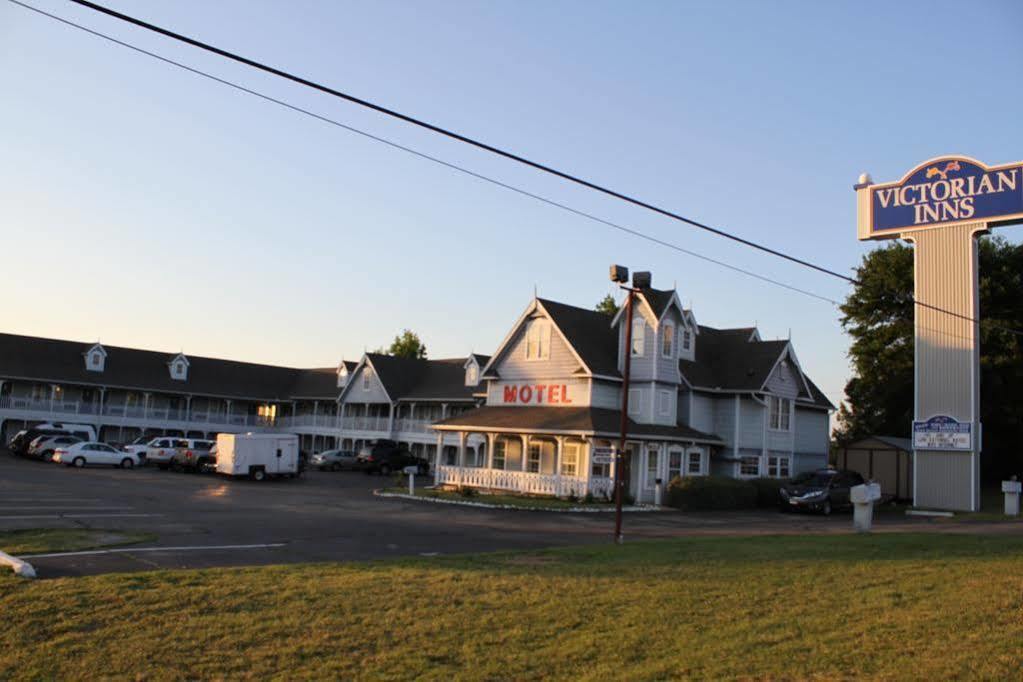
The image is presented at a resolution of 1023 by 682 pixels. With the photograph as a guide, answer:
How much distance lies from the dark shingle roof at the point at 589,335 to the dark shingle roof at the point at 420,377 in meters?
18.1

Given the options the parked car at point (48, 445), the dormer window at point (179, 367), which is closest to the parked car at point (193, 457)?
the parked car at point (48, 445)

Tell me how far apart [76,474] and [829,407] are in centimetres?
3933

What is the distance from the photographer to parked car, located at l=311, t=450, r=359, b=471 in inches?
2313

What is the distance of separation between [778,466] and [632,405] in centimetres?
973

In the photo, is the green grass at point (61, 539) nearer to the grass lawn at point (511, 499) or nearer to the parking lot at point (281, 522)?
the parking lot at point (281, 522)

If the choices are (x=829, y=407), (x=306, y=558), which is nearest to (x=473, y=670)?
(x=306, y=558)

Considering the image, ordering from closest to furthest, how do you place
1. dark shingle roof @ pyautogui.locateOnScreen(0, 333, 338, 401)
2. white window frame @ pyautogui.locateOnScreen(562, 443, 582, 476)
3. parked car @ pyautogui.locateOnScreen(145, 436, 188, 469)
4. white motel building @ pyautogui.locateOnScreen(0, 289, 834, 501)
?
white motel building @ pyautogui.locateOnScreen(0, 289, 834, 501)
white window frame @ pyautogui.locateOnScreen(562, 443, 582, 476)
parked car @ pyautogui.locateOnScreen(145, 436, 188, 469)
dark shingle roof @ pyautogui.locateOnScreen(0, 333, 338, 401)

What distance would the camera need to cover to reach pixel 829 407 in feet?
170

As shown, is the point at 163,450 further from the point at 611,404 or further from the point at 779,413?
the point at 779,413

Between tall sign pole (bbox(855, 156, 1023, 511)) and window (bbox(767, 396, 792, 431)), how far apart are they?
27.8ft

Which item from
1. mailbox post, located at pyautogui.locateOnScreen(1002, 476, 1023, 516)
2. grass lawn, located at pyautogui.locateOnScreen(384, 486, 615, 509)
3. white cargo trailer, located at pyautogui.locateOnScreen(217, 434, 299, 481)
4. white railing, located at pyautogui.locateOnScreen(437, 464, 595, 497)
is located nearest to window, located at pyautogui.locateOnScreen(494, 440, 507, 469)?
white railing, located at pyautogui.locateOnScreen(437, 464, 595, 497)

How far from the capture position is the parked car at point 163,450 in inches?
A: 1922

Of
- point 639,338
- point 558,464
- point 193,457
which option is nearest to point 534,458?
point 558,464

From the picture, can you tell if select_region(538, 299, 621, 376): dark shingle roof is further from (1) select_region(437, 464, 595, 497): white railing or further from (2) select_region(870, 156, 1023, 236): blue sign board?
(2) select_region(870, 156, 1023, 236): blue sign board
